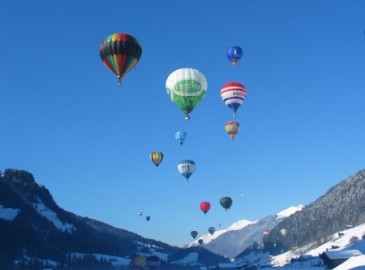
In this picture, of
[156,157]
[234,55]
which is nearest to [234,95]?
[234,55]

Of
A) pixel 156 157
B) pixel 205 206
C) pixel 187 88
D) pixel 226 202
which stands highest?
pixel 156 157

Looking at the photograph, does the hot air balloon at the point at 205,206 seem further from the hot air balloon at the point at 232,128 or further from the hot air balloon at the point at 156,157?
the hot air balloon at the point at 232,128

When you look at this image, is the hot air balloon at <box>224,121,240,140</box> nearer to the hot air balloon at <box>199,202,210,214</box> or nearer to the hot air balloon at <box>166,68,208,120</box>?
the hot air balloon at <box>166,68,208,120</box>

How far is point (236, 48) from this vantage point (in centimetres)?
7150

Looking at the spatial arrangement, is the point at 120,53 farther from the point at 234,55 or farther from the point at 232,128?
the point at 232,128

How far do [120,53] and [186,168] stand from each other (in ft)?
116

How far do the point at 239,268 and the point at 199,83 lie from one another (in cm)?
11579

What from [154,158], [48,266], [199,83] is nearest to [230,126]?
[154,158]

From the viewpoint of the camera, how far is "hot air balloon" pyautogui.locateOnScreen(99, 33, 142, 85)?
53.1m

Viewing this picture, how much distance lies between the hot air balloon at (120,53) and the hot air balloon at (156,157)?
36.1m

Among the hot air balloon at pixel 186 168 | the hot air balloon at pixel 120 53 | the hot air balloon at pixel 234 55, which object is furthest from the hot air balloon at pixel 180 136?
the hot air balloon at pixel 120 53

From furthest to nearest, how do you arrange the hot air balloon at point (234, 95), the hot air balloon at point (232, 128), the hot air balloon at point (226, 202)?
the hot air balloon at point (226, 202) → the hot air balloon at point (232, 128) → the hot air balloon at point (234, 95)

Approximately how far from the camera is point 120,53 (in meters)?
53.1

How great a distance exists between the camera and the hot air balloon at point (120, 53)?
53066 mm
